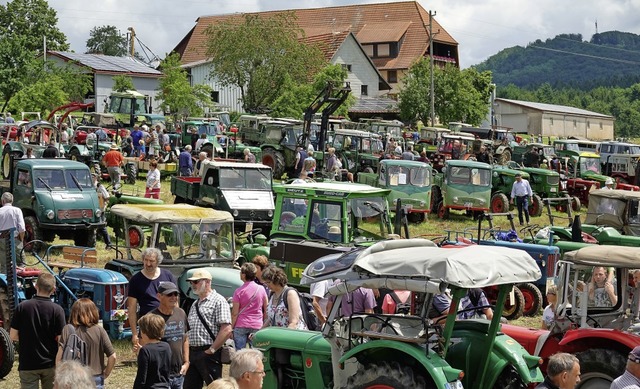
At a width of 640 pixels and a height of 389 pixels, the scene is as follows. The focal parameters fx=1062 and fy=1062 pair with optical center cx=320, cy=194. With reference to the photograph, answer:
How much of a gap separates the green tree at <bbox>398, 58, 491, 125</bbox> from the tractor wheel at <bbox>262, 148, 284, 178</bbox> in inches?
1031

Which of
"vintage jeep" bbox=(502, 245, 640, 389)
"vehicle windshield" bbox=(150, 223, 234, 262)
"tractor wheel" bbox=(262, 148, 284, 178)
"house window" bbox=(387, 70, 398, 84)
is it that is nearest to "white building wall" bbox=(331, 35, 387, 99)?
"house window" bbox=(387, 70, 398, 84)

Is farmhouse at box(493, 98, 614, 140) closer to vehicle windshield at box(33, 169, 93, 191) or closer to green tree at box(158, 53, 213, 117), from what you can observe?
green tree at box(158, 53, 213, 117)

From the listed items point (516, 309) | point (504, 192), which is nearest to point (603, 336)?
point (516, 309)

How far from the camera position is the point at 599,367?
9375mm

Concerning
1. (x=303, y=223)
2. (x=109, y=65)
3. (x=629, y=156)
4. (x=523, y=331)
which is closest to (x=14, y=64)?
(x=109, y=65)

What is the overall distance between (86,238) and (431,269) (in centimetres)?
1405

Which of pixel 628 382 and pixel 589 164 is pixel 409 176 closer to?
pixel 589 164

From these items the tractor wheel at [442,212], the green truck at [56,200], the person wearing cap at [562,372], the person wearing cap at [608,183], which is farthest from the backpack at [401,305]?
the person wearing cap at [608,183]

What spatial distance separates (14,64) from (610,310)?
1885 inches

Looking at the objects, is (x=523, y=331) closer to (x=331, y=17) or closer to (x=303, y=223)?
(x=303, y=223)

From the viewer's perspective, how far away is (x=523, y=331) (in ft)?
36.0

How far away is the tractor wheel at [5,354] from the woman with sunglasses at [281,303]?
3.33m

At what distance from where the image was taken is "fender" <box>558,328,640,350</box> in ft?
30.6

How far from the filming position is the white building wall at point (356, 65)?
7169 centimetres
